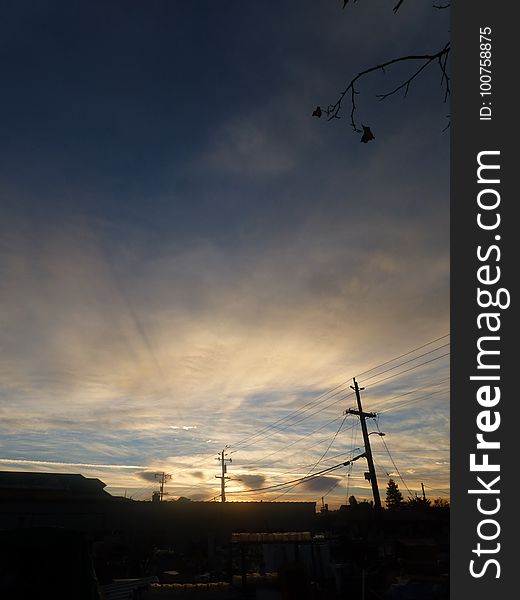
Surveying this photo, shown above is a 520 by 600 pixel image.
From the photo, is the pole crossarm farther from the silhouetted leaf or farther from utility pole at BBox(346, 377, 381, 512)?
the silhouetted leaf

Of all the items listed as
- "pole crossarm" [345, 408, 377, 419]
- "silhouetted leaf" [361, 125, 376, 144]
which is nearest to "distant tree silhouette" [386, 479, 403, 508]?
"pole crossarm" [345, 408, 377, 419]

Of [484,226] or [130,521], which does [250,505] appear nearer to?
[130,521]

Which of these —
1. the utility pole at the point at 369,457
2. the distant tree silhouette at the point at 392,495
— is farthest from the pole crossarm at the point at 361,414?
the distant tree silhouette at the point at 392,495

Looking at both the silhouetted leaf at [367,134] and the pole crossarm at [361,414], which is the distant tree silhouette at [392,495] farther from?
the silhouetted leaf at [367,134]

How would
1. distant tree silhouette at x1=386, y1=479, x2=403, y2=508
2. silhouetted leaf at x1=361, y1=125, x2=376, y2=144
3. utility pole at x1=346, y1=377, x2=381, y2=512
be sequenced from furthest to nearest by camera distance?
distant tree silhouette at x1=386, y1=479, x2=403, y2=508 < utility pole at x1=346, y1=377, x2=381, y2=512 < silhouetted leaf at x1=361, y1=125, x2=376, y2=144

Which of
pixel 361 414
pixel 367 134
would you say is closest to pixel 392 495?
pixel 361 414

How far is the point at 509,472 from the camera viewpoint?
2.94 meters

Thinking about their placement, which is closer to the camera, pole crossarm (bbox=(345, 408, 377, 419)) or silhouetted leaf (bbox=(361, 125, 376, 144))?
silhouetted leaf (bbox=(361, 125, 376, 144))

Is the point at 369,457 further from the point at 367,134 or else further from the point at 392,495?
the point at 392,495

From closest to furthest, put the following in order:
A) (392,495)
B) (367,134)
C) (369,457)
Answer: (367,134) < (369,457) < (392,495)

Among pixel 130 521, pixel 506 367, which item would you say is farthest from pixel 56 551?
pixel 130 521

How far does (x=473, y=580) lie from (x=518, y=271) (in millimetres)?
1987

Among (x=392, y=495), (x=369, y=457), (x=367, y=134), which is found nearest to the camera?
(x=367, y=134)

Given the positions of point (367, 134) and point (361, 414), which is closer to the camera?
point (367, 134)
